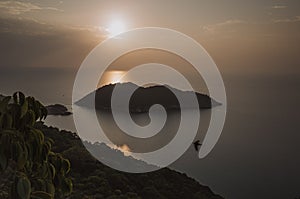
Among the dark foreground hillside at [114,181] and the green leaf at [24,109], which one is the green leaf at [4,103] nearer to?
the green leaf at [24,109]

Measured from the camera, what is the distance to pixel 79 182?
10.1 ft

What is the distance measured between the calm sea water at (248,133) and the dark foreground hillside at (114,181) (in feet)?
0.53

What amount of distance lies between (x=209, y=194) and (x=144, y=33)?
2009mm

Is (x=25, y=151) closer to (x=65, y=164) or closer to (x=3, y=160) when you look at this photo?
(x=3, y=160)

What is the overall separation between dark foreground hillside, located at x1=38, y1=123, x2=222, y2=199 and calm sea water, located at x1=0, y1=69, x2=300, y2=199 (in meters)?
0.16

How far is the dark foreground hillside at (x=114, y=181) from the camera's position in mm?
3031

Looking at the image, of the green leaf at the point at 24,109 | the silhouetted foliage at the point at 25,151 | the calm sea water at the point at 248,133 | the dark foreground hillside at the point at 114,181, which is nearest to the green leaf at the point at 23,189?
the silhouetted foliage at the point at 25,151

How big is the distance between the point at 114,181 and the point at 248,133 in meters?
2.55

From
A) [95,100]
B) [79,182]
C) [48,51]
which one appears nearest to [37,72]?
[48,51]

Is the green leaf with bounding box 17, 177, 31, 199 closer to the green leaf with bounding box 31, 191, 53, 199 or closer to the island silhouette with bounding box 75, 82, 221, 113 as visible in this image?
the green leaf with bounding box 31, 191, 53, 199

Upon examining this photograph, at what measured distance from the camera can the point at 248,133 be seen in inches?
200

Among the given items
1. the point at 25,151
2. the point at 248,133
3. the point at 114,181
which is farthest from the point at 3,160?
the point at 248,133

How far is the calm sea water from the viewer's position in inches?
158

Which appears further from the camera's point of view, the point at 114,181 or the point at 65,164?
the point at 114,181
